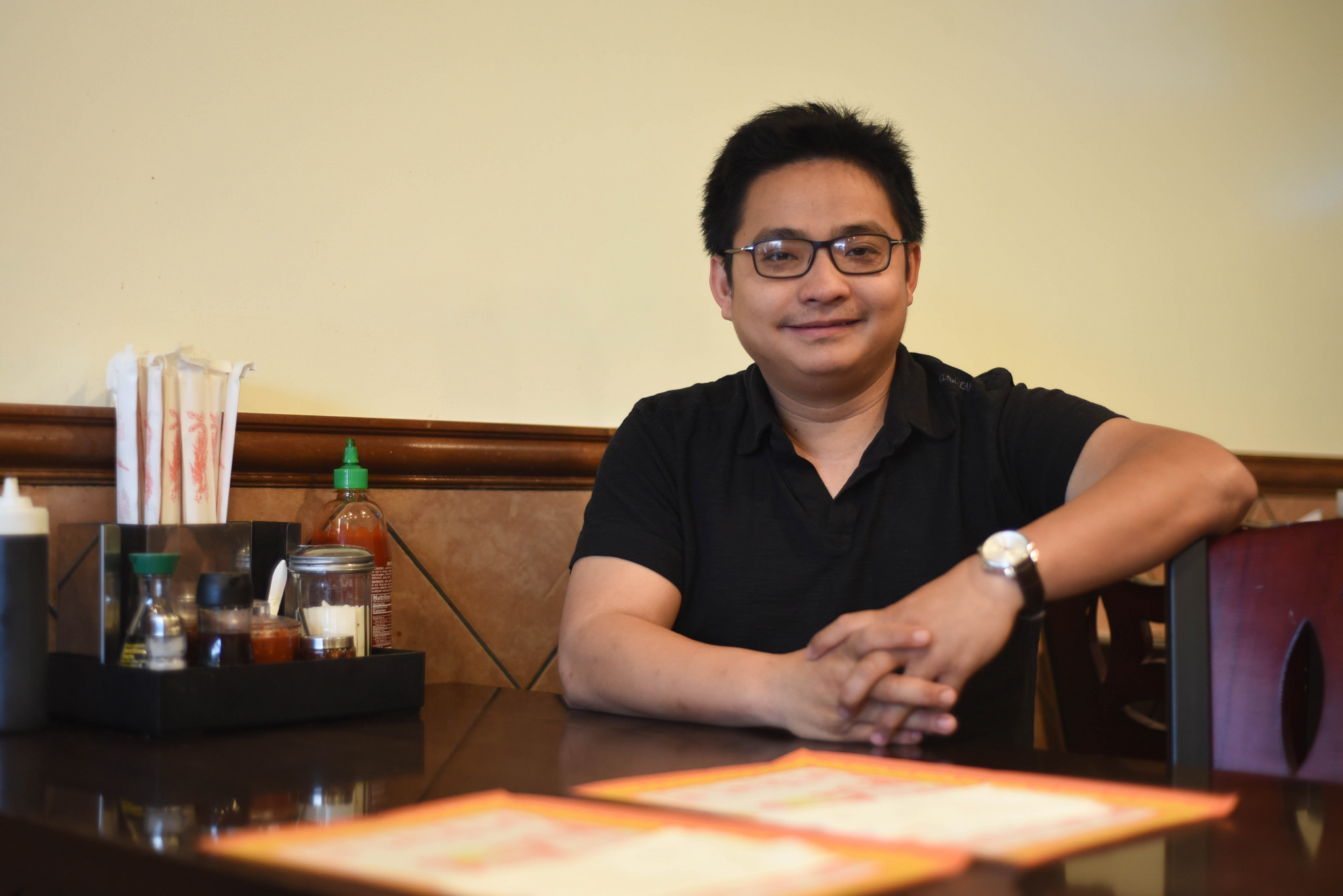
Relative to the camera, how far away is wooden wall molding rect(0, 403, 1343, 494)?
124 centimetres

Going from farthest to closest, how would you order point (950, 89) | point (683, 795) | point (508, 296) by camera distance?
point (950, 89) < point (508, 296) < point (683, 795)

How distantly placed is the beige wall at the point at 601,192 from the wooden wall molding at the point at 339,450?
5 centimetres

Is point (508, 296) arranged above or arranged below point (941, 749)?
above

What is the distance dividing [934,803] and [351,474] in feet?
2.89

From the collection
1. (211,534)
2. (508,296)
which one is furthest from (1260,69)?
(211,534)

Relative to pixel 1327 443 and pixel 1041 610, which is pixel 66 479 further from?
pixel 1327 443

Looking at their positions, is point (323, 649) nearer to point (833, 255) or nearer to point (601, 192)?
point (833, 255)

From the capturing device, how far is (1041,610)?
1076 mm

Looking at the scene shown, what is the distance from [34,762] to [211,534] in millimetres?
299

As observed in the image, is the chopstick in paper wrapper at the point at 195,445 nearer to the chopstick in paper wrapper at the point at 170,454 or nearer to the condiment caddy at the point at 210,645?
the chopstick in paper wrapper at the point at 170,454

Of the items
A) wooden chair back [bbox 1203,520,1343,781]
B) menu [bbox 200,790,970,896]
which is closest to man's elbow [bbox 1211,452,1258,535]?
wooden chair back [bbox 1203,520,1343,781]

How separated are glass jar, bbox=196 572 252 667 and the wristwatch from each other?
0.69m

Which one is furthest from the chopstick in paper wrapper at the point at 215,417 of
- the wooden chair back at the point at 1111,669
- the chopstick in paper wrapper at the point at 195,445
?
the wooden chair back at the point at 1111,669

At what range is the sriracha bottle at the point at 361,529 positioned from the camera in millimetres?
1311
